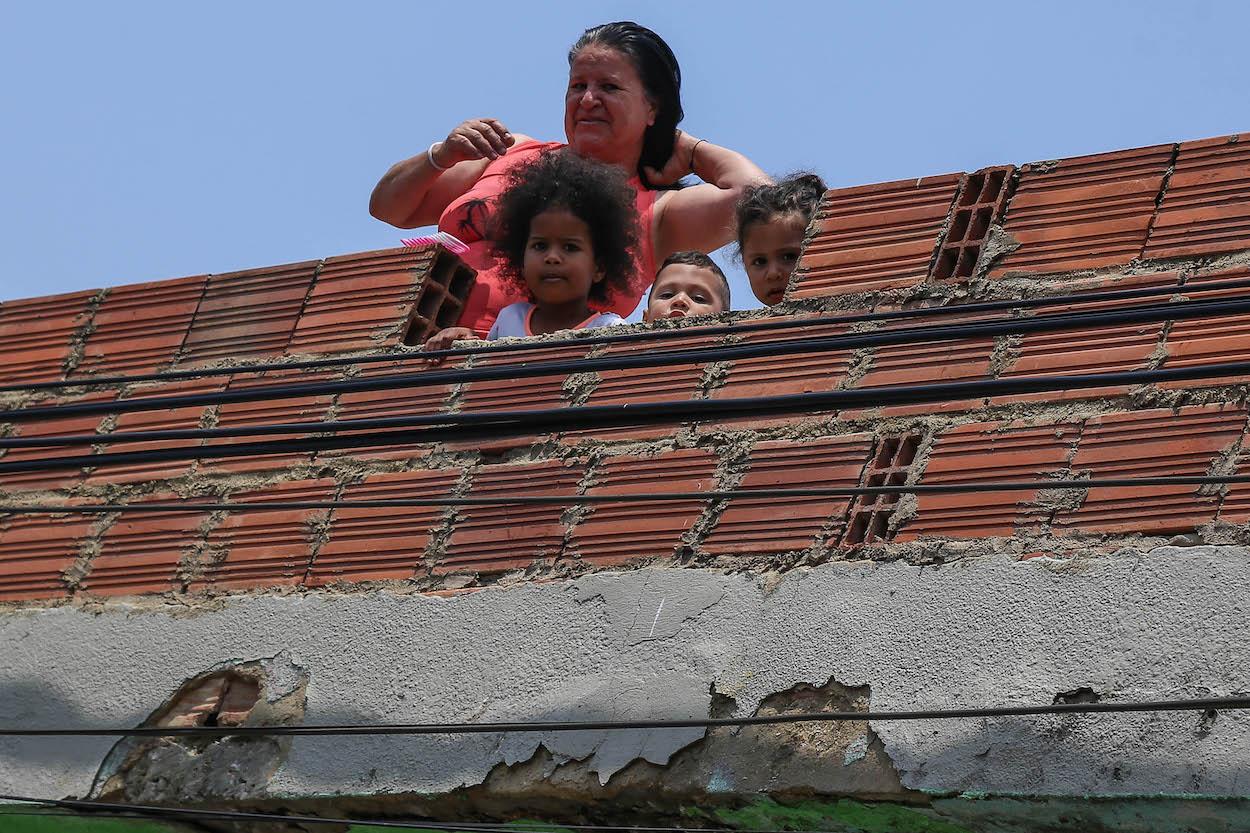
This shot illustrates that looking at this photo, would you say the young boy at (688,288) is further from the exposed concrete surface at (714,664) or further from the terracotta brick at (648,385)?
the exposed concrete surface at (714,664)

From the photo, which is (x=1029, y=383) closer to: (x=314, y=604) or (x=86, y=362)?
(x=314, y=604)

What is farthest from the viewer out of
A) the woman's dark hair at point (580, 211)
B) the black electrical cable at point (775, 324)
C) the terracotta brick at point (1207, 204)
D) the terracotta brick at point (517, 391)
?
the woman's dark hair at point (580, 211)

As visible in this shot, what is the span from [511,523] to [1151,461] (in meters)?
1.64

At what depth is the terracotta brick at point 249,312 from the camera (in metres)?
5.92

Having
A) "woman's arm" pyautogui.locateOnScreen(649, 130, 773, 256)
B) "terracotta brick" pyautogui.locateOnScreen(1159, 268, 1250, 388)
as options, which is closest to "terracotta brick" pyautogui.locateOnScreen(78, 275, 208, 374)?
"woman's arm" pyautogui.locateOnScreen(649, 130, 773, 256)

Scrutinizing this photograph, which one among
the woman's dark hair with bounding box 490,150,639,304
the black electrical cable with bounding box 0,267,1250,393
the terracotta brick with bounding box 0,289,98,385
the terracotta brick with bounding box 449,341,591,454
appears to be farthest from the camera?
the woman's dark hair with bounding box 490,150,639,304

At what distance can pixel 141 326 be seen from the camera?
6.12 m

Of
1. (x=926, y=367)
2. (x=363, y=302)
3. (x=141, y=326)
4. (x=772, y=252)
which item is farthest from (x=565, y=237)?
(x=926, y=367)

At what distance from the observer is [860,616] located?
14.9 feet

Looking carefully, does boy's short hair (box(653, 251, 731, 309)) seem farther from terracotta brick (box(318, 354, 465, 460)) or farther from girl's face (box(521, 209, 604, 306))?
terracotta brick (box(318, 354, 465, 460))

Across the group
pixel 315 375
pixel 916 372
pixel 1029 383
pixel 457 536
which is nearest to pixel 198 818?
pixel 457 536

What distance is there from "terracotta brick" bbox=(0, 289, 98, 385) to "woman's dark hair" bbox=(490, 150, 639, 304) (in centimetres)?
135

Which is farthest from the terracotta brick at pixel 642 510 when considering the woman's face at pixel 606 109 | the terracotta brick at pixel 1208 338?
the woman's face at pixel 606 109

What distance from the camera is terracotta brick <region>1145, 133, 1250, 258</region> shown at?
4812mm
